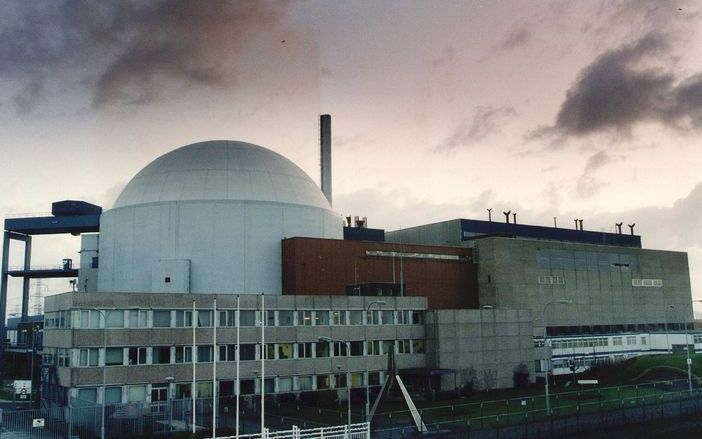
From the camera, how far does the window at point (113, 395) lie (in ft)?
209

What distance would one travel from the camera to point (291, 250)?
3447 inches

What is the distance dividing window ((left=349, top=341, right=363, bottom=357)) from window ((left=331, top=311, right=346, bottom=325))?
290 cm

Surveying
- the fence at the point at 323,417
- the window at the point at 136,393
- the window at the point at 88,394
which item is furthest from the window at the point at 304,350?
the window at the point at 88,394

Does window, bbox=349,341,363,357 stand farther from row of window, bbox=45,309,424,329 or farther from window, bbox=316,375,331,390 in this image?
window, bbox=316,375,331,390

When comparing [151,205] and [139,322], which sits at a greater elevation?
[151,205]

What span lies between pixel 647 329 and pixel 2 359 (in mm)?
119183

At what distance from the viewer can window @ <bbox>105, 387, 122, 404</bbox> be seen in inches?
2514

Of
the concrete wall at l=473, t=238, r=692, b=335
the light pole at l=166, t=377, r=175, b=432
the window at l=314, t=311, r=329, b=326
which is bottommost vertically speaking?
the light pole at l=166, t=377, r=175, b=432

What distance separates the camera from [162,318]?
6800cm

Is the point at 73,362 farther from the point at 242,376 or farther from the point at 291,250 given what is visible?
the point at 291,250

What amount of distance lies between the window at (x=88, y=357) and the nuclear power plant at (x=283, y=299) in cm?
10

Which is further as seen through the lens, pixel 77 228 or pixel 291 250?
pixel 77 228

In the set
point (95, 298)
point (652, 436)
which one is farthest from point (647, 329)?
point (95, 298)

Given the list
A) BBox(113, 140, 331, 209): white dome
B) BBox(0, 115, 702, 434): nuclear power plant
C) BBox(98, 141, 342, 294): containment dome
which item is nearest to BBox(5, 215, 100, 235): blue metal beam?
BBox(0, 115, 702, 434): nuclear power plant
